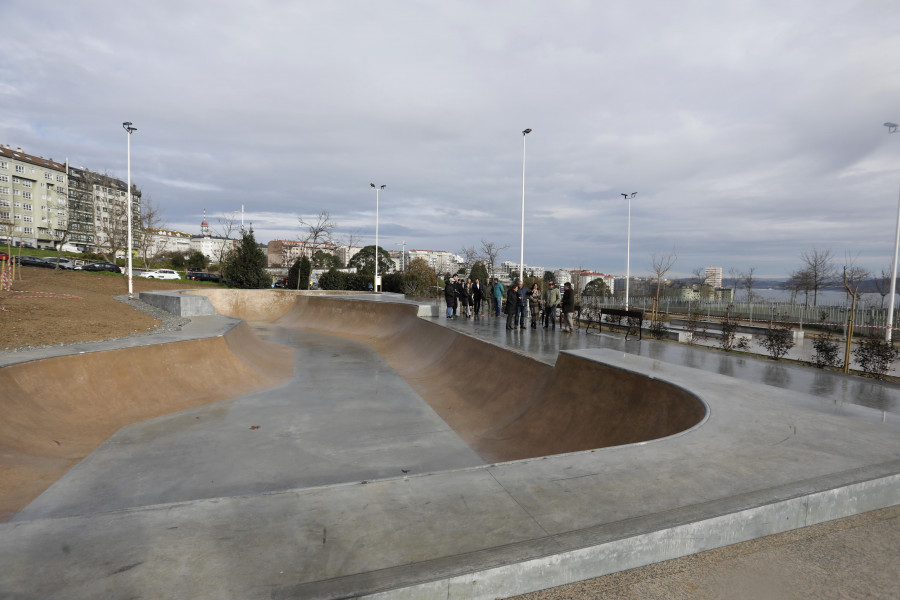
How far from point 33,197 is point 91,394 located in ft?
337

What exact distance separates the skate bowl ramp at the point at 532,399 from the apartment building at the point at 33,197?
93.1 m

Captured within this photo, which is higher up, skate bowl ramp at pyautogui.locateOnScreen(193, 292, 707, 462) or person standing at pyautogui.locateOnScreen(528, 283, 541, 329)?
person standing at pyautogui.locateOnScreen(528, 283, 541, 329)

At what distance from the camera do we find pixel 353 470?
576 centimetres

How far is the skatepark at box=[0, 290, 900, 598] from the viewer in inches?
82.6

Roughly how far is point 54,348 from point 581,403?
9.51 m

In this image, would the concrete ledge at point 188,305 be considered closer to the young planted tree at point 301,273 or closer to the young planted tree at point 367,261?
the young planted tree at point 301,273

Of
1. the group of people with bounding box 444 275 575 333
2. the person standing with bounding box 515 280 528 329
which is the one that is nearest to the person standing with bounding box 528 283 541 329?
the group of people with bounding box 444 275 575 333

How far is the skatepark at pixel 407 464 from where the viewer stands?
2.10 meters

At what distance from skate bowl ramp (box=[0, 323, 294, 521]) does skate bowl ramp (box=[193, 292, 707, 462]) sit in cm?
411

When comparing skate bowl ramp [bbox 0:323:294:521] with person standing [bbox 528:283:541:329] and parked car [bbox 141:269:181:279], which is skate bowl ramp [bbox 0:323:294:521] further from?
parked car [bbox 141:269:181:279]

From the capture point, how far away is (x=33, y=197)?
8050cm

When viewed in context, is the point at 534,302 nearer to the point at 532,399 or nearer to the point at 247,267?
the point at 532,399

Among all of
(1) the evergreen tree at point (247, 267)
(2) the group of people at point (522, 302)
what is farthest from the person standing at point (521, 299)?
(1) the evergreen tree at point (247, 267)

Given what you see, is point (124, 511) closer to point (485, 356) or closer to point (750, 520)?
point (750, 520)
